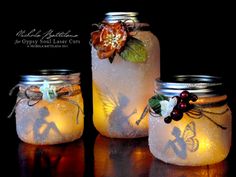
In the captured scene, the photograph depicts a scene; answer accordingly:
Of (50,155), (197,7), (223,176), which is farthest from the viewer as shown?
(197,7)

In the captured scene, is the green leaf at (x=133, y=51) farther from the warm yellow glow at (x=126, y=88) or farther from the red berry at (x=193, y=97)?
the red berry at (x=193, y=97)

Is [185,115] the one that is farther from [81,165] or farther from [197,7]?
[197,7]

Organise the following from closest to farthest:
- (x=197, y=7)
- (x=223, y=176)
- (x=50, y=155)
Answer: (x=223, y=176)
(x=50, y=155)
(x=197, y=7)

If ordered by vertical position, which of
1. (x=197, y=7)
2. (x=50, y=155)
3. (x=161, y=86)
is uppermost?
(x=197, y=7)

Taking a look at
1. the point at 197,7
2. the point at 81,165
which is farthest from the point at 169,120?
the point at 197,7

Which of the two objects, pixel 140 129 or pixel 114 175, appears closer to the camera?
pixel 114 175

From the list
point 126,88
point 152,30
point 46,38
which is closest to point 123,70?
point 126,88

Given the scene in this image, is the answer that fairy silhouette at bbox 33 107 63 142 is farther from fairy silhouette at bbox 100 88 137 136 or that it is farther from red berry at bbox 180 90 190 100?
red berry at bbox 180 90 190 100
